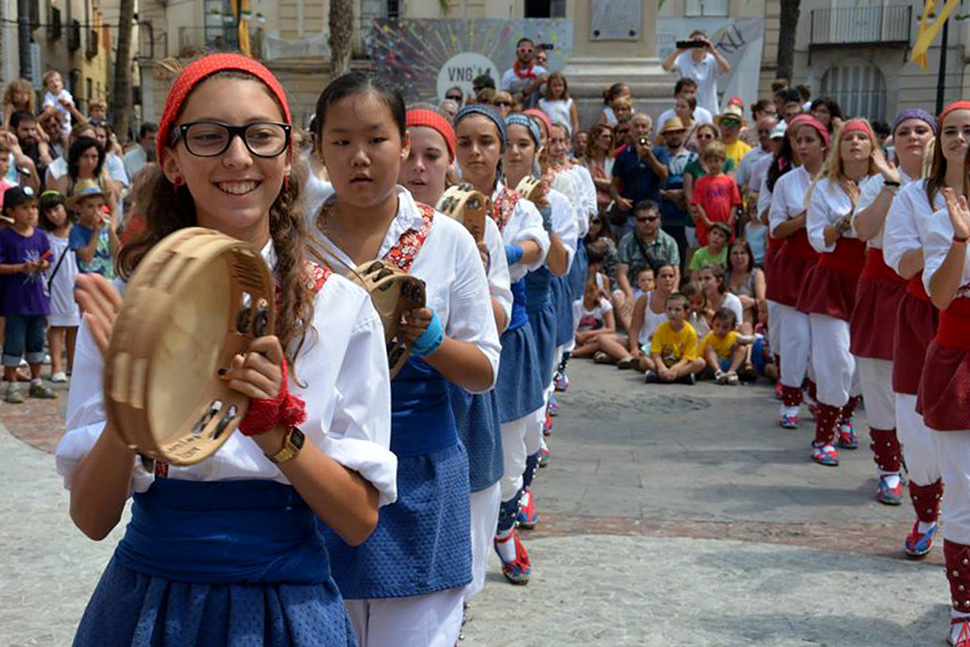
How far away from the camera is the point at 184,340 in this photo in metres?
1.74

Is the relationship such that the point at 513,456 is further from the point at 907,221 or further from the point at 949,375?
the point at 907,221

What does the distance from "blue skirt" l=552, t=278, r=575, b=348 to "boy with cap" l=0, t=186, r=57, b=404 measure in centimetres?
407

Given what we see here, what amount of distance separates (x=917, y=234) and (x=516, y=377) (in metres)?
1.85

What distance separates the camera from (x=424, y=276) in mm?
3479

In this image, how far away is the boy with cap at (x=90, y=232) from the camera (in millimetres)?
10234

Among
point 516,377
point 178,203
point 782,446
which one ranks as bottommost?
point 782,446

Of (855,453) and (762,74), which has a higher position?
(762,74)

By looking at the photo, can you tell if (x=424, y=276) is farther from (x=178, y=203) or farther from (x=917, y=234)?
(x=917, y=234)

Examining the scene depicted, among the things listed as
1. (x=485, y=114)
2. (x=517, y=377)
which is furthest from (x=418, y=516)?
(x=485, y=114)

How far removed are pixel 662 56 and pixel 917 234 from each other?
2558 cm

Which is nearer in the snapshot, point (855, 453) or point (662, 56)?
point (855, 453)

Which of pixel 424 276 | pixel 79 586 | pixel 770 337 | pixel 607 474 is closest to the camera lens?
pixel 424 276

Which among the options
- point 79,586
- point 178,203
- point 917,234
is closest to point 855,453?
point 917,234

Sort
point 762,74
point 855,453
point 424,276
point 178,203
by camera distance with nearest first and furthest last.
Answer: point 178,203 → point 424,276 → point 855,453 → point 762,74
